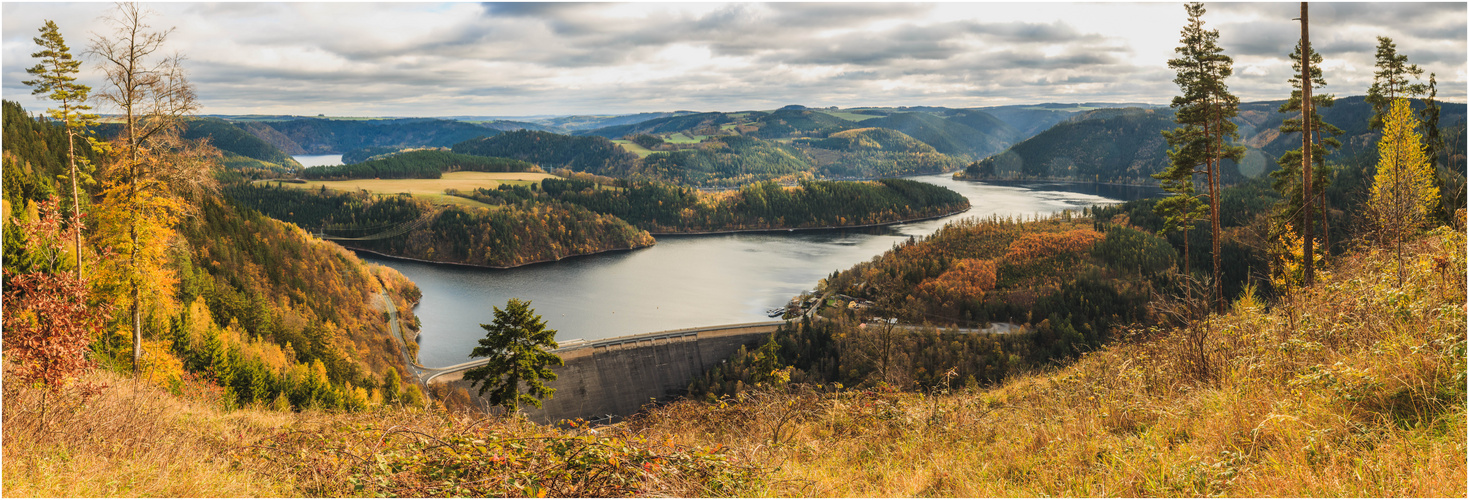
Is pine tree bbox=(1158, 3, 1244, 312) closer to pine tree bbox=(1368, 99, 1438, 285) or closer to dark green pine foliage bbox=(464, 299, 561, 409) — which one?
pine tree bbox=(1368, 99, 1438, 285)

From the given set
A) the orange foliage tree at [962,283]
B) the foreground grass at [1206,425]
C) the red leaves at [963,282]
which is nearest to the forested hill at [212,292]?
the foreground grass at [1206,425]

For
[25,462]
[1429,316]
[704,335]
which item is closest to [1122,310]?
[704,335]

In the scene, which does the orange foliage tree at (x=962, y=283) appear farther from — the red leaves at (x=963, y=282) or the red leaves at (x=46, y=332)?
the red leaves at (x=46, y=332)

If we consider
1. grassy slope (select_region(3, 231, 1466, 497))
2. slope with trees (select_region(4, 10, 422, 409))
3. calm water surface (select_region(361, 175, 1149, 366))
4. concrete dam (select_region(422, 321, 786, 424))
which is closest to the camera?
grassy slope (select_region(3, 231, 1466, 497))

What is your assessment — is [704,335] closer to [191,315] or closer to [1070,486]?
[191,315]

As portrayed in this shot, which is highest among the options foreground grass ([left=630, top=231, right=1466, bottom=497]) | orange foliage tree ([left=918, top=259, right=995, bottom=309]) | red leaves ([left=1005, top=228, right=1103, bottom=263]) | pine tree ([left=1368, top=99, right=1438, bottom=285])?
pine tree ([left=1368, top=99, right=1438, bottom=285])

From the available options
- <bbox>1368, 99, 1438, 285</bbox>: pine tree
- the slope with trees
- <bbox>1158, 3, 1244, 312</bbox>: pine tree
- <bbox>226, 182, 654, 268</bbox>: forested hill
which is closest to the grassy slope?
the slope with trees
